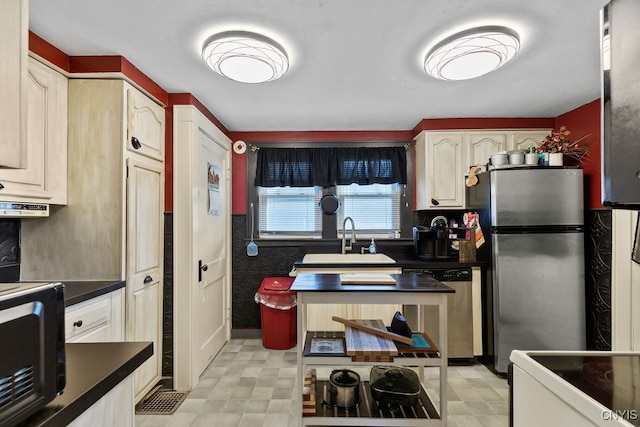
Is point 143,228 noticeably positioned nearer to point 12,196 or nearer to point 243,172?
point 12,196

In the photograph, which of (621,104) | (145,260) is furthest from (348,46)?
(145,260)

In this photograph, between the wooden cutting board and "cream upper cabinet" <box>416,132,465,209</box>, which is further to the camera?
"cream upper cabinet" <box>416,132,465,209</box>

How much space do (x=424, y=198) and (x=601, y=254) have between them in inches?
60.6

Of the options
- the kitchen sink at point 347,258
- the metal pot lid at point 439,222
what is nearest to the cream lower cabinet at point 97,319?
the kitchen sink at point 347,258

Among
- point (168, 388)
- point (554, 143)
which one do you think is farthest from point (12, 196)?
point (554, 143)

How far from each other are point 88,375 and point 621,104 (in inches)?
55.8

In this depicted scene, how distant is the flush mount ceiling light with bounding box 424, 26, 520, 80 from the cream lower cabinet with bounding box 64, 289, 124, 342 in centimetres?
243

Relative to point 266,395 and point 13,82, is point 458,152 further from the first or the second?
point 13,82

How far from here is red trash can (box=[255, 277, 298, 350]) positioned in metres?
3.45

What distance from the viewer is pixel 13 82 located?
983mm

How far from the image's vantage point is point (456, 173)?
3428 millimetres

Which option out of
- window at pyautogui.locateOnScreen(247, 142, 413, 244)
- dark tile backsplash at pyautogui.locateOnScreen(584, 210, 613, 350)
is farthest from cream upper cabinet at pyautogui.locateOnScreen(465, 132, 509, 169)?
dark tile backsplash at pyautogui.locateOnScreen(584, 210, 613, 350)

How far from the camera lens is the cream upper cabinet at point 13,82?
3.14ft

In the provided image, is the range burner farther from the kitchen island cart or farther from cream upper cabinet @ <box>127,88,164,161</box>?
cream upper cabinet @ <box>127,88,164,161</box>
